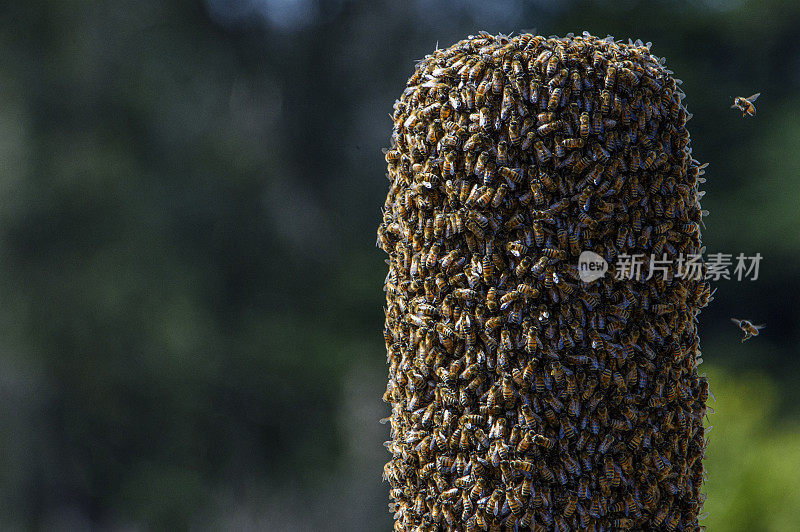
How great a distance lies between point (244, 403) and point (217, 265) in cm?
235

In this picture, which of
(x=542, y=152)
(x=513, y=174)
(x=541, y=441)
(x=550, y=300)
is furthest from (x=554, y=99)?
(x=541, y=441)

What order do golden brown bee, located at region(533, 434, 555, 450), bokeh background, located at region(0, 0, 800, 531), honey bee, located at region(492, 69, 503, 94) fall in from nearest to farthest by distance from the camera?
golden brown bee, located at region(533, 434, 555, 450)
honey bee, located at region(492, 69, 503, 94)
bokeh background, located at region(0, 0, 800, 531)

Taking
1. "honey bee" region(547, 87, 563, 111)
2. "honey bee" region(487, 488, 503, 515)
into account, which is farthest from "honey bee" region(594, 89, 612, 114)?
"honey bee" region(487, 488, 503, 515)

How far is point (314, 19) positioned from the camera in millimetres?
13336

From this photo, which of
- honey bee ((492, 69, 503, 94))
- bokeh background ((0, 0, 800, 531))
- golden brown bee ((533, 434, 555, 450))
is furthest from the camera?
bokeh background ((0, 0, 800, 531))

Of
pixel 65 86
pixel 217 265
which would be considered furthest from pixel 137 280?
pixel 65 86

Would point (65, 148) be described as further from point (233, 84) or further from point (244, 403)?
point (244, 403)

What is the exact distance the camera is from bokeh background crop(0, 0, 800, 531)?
38.3 ft

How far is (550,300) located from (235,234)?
10363 mm

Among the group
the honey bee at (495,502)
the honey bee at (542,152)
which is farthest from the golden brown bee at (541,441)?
the honey bee at (542,152)

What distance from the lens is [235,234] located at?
12648 millimetres

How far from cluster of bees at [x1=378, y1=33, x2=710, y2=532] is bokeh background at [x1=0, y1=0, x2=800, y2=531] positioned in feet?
29.7

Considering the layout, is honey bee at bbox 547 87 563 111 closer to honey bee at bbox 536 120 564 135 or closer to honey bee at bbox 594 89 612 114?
honey bee at bbox 536 120 564 135

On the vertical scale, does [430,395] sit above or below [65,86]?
below
